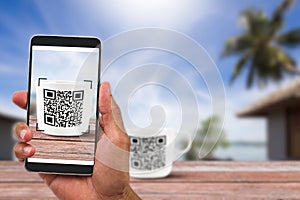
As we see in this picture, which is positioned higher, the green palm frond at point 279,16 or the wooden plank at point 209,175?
the green palm frond at point 279,16

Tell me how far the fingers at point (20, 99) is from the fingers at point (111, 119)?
0.12 m

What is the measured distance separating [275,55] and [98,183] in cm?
1210

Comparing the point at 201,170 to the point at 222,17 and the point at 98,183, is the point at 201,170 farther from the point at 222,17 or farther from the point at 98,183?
the point at 222,17

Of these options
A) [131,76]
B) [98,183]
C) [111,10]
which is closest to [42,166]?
[98,183]

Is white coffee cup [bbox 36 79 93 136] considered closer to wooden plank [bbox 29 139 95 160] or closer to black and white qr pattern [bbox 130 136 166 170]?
wooden plank [bbox 29 139 95 160]

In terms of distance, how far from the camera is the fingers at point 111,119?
2.19ft

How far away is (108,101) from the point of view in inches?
26.5

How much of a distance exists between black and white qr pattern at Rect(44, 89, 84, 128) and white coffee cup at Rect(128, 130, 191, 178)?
268 mm

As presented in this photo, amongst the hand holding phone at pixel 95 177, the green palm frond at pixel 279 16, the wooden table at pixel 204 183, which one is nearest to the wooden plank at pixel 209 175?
the wooden table at pixel 204 183

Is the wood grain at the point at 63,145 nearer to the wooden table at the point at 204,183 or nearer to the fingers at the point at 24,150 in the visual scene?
the fingers at the point at 24,150

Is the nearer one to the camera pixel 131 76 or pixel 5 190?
pixel 131 76

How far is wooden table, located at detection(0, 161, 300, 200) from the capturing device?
85cm

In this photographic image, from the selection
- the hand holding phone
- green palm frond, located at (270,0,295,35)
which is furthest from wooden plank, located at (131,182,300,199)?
green palm frond, located at (270,0,295,35)

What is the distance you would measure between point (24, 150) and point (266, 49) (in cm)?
1235
